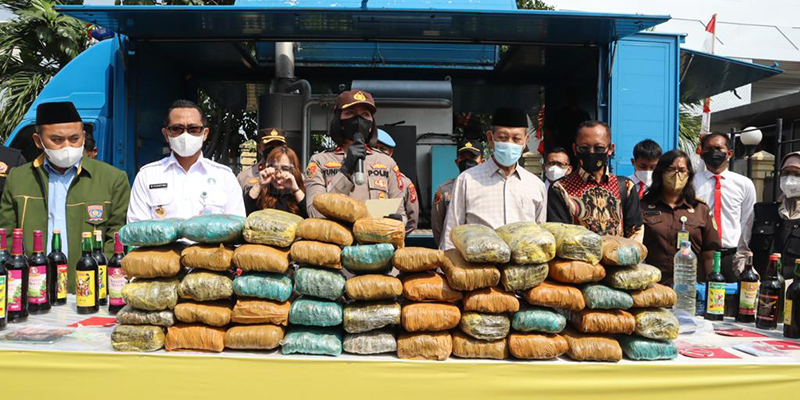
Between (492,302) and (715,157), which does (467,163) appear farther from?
(492,302)

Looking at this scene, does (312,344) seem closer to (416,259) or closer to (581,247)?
(416,259)

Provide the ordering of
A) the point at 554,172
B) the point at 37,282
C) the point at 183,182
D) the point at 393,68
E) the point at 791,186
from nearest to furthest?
the point at 37,282 → the point at 183,182 → the point at 791,186 → the point at 554,172 → the point at 393,68

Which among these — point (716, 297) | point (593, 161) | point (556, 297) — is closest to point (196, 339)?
point (556, 297)

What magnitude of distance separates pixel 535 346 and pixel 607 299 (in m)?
0.34

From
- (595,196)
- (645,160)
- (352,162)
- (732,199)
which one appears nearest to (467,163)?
(645,160)

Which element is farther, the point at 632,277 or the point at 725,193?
the point at 725,193

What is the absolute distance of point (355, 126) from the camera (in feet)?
10.8

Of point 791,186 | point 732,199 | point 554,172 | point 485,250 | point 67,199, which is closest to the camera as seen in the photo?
point 485,250

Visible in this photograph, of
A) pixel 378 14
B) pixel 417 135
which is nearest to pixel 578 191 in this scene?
pixel 378 14

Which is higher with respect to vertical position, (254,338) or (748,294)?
(748,294)

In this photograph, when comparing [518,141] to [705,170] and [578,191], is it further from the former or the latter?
[705,170]

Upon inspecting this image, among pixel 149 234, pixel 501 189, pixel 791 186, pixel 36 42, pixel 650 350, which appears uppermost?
pixel 36 42

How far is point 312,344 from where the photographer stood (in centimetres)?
204

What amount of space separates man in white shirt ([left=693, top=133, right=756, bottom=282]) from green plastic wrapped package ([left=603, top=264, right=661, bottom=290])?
2763 millimetres
